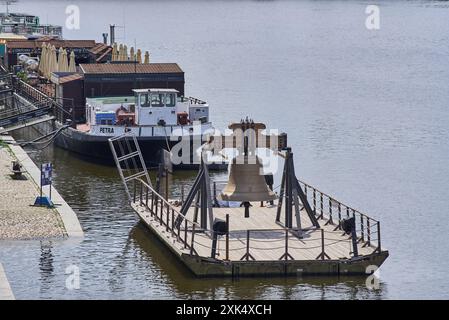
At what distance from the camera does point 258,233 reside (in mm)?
46406

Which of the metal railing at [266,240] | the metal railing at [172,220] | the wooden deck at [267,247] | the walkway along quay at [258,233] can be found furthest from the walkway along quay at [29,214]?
the metal railing at [266,240]

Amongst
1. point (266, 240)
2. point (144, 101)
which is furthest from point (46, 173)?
point (144, 101)

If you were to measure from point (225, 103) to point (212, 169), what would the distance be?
1415 inches

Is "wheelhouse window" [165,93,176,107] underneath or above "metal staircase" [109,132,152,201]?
above

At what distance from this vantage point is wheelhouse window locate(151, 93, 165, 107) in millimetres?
69750

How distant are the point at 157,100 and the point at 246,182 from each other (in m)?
25.1

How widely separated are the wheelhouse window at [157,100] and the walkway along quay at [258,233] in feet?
61.9

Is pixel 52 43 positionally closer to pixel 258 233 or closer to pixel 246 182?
pixel 258 233

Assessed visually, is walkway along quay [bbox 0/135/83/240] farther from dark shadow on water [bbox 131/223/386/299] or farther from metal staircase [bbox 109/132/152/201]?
dark shadow on water [bbox 131/223/386/299]

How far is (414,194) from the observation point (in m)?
60.6

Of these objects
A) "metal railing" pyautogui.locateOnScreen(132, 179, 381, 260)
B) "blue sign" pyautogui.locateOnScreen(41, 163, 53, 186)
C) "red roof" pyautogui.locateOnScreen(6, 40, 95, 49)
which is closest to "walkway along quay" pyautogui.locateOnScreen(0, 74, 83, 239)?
"blue sign" pyautogui.locateOnScreen(41, 163, 53, 186)

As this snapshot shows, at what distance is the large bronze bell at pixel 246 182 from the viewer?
4528cm

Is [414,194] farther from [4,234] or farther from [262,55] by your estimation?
[262,55]
